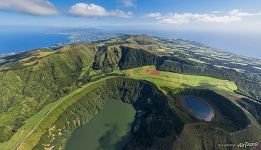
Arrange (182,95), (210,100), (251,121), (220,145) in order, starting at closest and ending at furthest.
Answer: (220,145)
(251,121)
(210,100)
(182,95)

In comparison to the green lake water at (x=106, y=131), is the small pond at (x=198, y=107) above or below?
above

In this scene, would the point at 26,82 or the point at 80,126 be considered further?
the point at 26,82

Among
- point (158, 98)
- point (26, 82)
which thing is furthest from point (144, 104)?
point (26, 82)

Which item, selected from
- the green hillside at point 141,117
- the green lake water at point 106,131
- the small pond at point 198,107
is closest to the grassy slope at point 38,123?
the green hillside at point 141,117

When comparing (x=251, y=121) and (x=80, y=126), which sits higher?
(x=251, y=121)

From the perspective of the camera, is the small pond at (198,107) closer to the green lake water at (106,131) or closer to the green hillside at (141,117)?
the green hillside at (141,117)

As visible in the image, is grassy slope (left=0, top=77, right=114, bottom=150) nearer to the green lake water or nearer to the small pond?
the green lake water

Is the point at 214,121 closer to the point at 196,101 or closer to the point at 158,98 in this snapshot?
the point at 196,101

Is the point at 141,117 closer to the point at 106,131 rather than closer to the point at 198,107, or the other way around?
the point at 106,131
